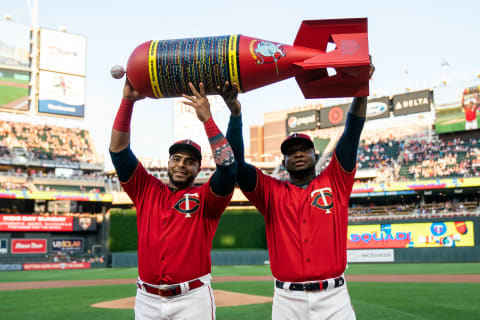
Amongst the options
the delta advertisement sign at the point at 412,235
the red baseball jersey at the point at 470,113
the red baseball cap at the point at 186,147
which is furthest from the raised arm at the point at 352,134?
the red baseball jersey at the point at 470,113

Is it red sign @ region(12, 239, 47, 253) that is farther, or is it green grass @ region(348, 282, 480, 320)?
red sign @ region(12, 239, 47, 253)

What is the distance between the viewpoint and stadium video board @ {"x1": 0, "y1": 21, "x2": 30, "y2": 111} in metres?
39.3

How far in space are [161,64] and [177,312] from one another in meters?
1.65

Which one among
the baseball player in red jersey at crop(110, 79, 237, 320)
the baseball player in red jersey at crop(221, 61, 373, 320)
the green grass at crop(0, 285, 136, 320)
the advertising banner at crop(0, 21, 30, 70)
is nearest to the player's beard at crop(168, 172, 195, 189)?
the baseball player in red jersey at crop(110, 79, 237, 320)

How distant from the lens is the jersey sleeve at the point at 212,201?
10.8 ft

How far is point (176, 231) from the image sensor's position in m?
3.32

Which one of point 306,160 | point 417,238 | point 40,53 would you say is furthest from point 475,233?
point 40,53

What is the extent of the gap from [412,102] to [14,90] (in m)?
33.4

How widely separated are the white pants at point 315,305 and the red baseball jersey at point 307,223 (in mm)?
97

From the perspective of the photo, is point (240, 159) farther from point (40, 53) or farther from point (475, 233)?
point (40, 53)

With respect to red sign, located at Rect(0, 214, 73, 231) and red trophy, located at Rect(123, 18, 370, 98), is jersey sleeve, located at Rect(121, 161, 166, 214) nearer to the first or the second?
red trophy, located at Rect(123, 18, 370, 98)

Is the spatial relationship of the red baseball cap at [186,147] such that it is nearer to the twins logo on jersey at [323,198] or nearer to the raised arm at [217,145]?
the raised arm at [217,145]

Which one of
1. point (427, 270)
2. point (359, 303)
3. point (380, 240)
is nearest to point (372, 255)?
point (380, 240)

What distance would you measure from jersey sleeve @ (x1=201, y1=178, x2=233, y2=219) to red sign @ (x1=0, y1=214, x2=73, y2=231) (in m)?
31.5
